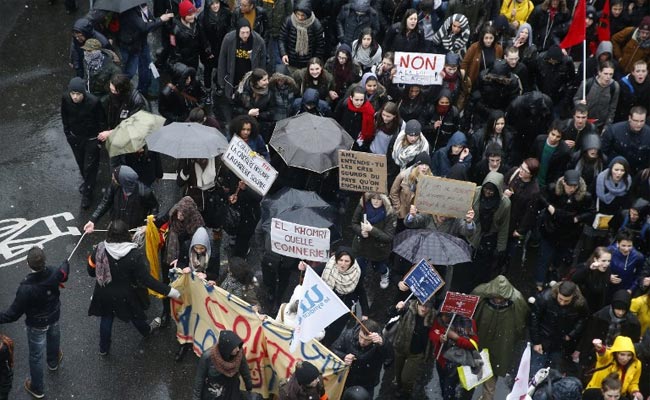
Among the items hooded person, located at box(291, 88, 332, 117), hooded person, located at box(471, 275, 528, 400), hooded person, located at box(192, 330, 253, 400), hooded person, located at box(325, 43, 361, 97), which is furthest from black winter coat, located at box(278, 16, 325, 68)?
hooded person, located at box(192, 330, 253, 400)

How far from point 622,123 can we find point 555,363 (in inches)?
132

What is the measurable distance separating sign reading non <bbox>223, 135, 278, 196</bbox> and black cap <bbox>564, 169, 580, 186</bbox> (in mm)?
3202

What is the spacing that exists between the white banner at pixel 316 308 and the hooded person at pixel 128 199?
8.89 ft

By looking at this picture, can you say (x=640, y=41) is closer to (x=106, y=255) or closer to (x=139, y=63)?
(x=139, y=63)

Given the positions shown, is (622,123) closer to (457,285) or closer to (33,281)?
(457,285)

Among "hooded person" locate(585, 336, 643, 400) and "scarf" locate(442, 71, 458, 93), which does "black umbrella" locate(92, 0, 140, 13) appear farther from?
"hooded person" locate(585, 336, 643, 400)

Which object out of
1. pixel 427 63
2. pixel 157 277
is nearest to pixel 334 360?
pixel 157 277

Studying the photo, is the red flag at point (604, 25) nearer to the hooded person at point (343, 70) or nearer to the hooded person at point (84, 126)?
Result: the hooded person at point (343, 70)

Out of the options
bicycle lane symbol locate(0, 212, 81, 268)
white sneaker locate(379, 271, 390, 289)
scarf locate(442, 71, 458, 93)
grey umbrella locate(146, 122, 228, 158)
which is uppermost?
scarf locate(442, 71, 458, 93)

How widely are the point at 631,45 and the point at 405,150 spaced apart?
426cm

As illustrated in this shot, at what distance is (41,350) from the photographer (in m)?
9.84

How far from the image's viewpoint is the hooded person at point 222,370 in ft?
28.8

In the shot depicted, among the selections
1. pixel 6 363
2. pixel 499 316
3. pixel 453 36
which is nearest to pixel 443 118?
pixel 453 36

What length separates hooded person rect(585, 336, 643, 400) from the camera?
9.38 metres
